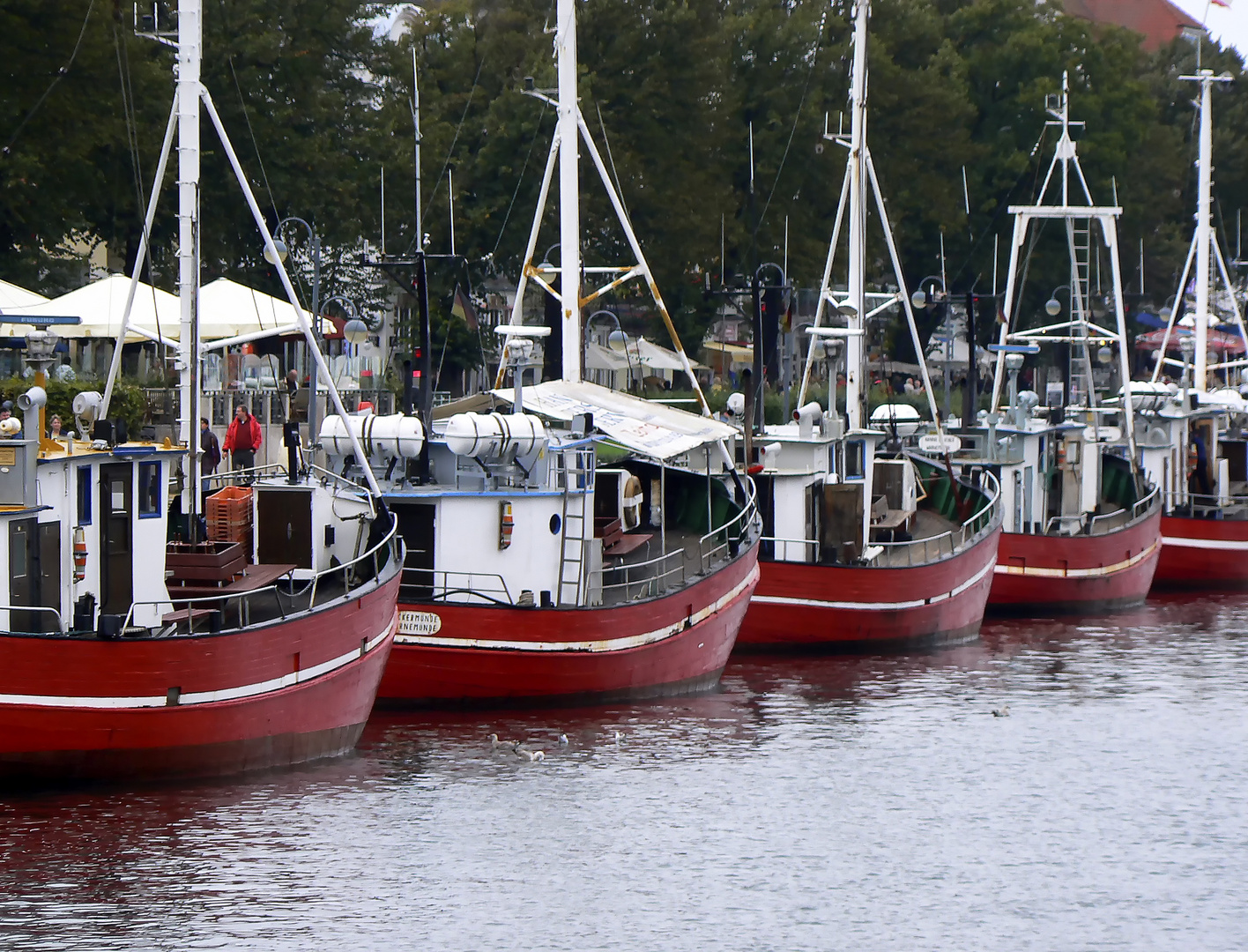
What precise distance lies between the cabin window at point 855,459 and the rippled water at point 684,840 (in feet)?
24.1

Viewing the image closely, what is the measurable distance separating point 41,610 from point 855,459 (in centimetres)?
1976

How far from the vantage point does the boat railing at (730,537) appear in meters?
31.4

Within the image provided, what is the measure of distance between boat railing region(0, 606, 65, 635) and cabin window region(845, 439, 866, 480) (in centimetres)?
1767

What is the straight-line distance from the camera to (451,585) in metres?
27.9

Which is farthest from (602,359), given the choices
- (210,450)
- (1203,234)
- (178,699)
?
(178,699)

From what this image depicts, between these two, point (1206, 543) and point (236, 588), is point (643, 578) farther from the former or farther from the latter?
point (1206, 543)

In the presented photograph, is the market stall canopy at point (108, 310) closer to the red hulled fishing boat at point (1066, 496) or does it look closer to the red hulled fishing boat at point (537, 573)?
the red hulled fishing boat at point (537, 573)

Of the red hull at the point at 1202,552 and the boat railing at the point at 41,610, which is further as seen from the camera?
→ the red hull at the point at 1202,552

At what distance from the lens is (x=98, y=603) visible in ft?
76.5

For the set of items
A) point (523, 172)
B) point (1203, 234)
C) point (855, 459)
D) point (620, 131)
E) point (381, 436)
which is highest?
point (620, 131)

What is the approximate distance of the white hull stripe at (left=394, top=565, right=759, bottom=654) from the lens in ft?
88.7

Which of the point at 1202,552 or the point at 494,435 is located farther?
the point at 1202,552

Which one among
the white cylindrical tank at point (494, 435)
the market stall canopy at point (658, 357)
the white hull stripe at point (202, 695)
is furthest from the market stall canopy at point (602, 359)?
the white hull stripe at point (202, 695)

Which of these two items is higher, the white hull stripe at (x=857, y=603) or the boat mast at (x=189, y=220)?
the boat mast at (x=189, y=220)
